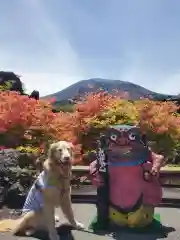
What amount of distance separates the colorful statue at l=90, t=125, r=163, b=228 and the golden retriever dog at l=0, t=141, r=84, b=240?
63 cm

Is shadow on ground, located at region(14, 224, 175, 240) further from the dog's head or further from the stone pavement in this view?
the dog's head

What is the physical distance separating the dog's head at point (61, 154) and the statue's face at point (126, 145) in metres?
0.73

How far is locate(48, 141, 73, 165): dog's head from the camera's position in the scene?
16.4 ft

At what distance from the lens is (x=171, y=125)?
43.8ft

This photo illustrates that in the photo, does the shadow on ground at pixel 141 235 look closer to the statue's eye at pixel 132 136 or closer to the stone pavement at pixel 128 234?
the stone pavement at pixel 128 234

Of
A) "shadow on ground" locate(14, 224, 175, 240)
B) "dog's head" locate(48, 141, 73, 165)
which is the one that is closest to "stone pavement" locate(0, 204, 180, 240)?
"shadow on ground" locate(14, 224, 175, 240)

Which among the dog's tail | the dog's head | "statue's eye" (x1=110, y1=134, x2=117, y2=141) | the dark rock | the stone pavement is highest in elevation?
"statue's eye" (x1=110, y1=134, x2=117, y2=141)

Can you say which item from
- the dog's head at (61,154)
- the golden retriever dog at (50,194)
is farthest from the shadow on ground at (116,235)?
the dog's head at (61,154)

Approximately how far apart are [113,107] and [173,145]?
2.85m

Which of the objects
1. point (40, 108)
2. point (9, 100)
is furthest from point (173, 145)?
point (9, 100)

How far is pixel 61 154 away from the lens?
5.03 metres

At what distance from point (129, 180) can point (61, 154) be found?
1065mm

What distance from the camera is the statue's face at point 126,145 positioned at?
5.58m

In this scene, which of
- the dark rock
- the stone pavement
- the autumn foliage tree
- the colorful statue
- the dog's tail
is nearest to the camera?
the stone pavement
